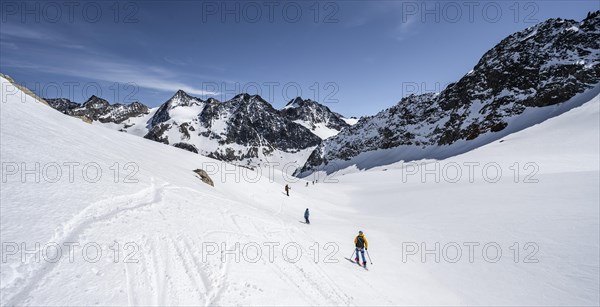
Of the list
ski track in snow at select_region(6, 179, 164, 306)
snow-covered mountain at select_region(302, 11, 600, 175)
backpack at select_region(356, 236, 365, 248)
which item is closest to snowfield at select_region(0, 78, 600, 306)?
ski track in snow at select_region(6, 179, 164, 306)

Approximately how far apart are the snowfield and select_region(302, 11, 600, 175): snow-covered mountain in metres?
68.8

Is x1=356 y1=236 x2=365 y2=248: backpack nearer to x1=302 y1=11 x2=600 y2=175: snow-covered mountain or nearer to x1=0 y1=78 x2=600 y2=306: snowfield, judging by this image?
x1=0 y1=78 x2=600 y2=306: snowfield

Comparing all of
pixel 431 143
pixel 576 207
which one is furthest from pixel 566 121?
pixel 576 207

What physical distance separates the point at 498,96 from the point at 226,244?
357 feet

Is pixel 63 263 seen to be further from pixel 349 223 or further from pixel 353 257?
pixel 349 223

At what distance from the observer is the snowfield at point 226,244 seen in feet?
20.5

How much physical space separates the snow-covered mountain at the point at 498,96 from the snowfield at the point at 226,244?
226 ft

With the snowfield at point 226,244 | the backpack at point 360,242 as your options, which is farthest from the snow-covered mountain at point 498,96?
the backpack at point 360,242

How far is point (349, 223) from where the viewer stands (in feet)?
69.1

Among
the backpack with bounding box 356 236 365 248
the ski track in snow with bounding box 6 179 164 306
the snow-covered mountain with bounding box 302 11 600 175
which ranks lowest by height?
the backpack with bounding box 356 236 365 248

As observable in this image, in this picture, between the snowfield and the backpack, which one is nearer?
the snowfield

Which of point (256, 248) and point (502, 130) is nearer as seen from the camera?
point (256, 248)

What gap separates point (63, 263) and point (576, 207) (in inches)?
894

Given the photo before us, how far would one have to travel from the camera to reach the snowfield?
6.26 metres
